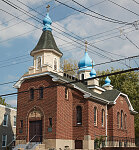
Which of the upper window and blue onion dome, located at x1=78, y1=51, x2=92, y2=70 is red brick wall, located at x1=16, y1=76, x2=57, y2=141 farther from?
blue onion dome, located at x1=78, y1=51, x2=92, y2=70

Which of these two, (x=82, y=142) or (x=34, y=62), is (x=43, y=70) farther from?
(x=82, y=142)

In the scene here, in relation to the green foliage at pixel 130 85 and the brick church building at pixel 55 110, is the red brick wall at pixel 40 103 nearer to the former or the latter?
the brick church building at pixel 55 110

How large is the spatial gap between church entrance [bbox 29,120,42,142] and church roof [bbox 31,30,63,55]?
839 cm

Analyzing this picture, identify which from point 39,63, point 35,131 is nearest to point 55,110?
point 35,131

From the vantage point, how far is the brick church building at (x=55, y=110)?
88.1ft

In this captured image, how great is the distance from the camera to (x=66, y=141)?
27.2 meters

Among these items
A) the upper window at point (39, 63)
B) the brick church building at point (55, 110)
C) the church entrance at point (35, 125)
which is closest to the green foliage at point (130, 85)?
the brick church building at point (55, 110)

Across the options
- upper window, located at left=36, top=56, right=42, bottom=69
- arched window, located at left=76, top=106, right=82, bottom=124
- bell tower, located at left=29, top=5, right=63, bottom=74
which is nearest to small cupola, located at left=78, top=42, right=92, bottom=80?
bell tower, located at left=29, top=5, right=63, bottom=74

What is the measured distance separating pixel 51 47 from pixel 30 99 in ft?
20.9

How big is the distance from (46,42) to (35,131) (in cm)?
1030

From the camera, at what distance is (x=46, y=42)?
100 ft

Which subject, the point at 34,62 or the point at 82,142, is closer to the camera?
the point at 82,142

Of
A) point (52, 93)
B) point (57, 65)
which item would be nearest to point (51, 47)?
point (57, 65)

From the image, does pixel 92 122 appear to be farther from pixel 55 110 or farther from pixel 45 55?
pixel 45 55
